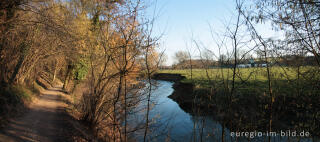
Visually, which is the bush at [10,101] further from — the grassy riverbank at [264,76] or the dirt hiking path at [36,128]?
the grassy riverbank at [264,76]

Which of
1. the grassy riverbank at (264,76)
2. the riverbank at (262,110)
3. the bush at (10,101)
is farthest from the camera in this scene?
the bush at (10,101)

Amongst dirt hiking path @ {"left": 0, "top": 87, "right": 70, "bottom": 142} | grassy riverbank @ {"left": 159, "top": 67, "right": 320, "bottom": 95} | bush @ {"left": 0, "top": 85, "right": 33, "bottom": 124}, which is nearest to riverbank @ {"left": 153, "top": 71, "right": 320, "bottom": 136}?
grassy riverbank @ {"left": 159, "top": 67, "right": 320, "bottom": 95}

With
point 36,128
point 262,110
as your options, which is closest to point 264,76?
point 262,110

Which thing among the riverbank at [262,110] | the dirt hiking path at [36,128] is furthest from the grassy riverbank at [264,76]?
the dirt hiking path at [36,128]

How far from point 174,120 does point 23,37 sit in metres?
9.40

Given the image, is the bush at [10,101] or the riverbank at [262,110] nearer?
the riverbank at [262,110]

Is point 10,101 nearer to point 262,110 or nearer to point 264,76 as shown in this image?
point 264,76

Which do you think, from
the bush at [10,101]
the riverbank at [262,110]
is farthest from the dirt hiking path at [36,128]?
the riverbank at [262,110]

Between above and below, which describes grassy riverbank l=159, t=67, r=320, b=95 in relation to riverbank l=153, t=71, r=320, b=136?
above

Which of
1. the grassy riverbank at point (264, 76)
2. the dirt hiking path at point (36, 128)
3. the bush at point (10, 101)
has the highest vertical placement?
the grassy riverbank at point (264, 76)

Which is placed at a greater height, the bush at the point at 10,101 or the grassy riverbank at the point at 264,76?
the grassy riverbank at the point at 264,76

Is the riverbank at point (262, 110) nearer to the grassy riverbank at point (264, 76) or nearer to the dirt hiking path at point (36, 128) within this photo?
the grassy riverbank at point (264, 76)

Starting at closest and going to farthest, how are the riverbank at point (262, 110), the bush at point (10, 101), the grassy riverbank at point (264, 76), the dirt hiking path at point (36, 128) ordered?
the grassy riverbank at point (264, 76) < the riverbank at point (262, 110) < the dirt hiking path at point (36, 128) < the bush at point (10, 101)

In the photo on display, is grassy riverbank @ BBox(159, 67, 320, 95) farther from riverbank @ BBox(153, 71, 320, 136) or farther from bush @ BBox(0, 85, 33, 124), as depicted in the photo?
bush @ BBox(0, 85, 33, 124)
